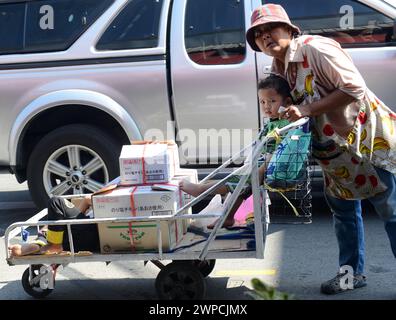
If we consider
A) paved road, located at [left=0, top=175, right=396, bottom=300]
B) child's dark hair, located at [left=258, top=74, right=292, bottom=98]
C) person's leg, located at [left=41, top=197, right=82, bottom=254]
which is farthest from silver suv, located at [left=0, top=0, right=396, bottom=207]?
child's dark hair, located at [left=258, top=74, right=292, bottom=98]

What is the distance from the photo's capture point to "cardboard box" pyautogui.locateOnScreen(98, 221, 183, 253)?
4.14 m

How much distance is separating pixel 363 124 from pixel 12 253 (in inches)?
83.5

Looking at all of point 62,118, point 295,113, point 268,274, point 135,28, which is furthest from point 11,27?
point 295,113

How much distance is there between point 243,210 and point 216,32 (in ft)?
6.89

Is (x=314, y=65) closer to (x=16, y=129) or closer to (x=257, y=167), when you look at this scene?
(x=257, y=167)

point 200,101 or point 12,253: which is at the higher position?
point 200,101

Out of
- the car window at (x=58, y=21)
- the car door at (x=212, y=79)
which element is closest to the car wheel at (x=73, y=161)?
the car door at (x=212, y=79)

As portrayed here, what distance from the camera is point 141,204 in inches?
163

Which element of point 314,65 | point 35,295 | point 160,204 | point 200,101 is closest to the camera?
point 314,65

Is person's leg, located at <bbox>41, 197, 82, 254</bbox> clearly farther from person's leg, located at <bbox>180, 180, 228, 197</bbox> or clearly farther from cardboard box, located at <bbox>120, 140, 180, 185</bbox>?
person's leg, located at <bbox>180, 180, 228, 197</bbox>

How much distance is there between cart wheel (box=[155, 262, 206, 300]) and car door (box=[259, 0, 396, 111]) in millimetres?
2292

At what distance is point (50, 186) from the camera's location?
6.30m
